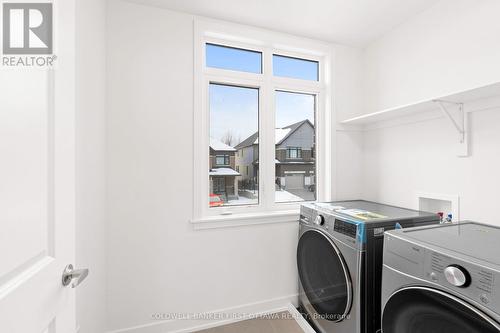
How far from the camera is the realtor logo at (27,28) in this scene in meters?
0.56

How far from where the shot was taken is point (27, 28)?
63 centimetres

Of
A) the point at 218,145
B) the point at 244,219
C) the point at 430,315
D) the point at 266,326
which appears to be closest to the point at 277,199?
the point at 244,219

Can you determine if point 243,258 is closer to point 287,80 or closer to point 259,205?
point 259,205

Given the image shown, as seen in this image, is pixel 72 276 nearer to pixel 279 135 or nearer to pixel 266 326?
pixel 266 326

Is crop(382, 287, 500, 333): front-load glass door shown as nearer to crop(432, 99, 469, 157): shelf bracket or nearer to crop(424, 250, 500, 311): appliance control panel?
crop(424, 250, 500, 311): appliance control panel

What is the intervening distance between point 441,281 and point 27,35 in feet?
5.10

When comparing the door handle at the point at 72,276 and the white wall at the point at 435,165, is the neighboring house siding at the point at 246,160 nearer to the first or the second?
the white wall at the point at 435,165

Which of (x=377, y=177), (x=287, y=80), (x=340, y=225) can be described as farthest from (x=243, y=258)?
(x=287, y=80)

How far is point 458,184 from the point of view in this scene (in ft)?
5.22

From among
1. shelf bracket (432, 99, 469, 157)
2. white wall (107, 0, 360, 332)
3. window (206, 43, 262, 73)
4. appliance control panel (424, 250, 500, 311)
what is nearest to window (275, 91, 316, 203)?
window (206, 43, 262, 73)

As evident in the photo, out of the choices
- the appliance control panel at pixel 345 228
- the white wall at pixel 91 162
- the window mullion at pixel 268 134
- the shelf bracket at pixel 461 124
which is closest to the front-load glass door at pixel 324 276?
the appliance control panel at pixel 345 228

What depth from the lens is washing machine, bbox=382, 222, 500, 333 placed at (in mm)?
792

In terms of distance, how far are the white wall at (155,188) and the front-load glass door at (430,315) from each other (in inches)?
45.5

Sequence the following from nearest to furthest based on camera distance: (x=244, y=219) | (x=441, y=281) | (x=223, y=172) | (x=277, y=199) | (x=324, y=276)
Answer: (x=441, y=281)
(x=324, y=276)
(x=244, y=219)
(x=223, y=172)
(x=277, y=199)
